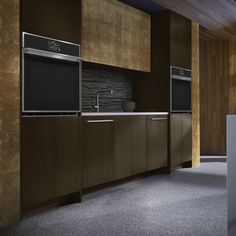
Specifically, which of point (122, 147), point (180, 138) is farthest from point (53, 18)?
point (180, 138)

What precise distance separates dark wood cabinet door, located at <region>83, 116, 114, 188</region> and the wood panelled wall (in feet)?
14.6

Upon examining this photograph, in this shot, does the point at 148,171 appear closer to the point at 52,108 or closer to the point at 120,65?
the point at 120,65

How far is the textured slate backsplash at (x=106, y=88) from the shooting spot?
4.89m

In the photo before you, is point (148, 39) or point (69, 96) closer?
point (69, 96)

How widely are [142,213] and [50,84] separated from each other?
4.77 ft

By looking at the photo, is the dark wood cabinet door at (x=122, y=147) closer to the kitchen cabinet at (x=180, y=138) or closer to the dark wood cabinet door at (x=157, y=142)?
the dark wood cabinet door at (x=157, y=142)

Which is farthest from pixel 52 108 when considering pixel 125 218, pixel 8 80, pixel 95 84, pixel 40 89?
pixel 95 84

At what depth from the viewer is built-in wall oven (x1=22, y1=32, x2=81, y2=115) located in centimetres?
319

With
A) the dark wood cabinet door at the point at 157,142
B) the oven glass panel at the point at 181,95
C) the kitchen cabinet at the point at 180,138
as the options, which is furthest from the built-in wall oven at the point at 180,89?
the dark wood cabinet door at the point at 157,142

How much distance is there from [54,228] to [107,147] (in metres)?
1.46

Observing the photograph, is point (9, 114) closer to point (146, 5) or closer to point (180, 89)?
point (146, 5)

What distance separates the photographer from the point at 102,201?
3814 millimetres

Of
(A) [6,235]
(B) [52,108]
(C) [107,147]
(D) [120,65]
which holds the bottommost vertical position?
(A) [6,235]

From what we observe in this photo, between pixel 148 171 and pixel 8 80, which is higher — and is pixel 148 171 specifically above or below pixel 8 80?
below
